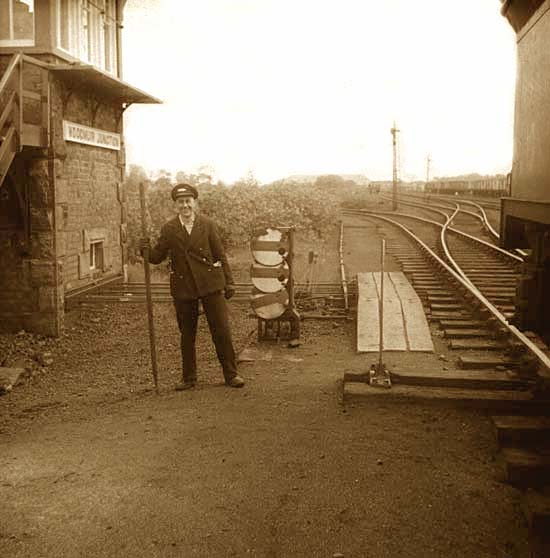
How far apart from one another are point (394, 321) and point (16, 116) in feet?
17.9

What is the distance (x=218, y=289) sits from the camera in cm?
662

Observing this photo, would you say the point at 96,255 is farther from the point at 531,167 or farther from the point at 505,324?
the point at 531,167

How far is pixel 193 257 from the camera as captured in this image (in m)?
6.54

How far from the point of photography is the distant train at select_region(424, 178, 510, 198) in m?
42.4

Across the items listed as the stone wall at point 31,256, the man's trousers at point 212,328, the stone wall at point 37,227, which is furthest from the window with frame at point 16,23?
the man's trousers at point 212,328

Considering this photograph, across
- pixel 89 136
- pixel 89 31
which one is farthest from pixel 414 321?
pixel 89 31

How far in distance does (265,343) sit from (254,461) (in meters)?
3.83

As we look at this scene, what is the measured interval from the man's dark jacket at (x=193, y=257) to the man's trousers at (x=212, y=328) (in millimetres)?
115

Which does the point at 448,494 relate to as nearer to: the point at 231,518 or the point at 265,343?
the point at 231,518

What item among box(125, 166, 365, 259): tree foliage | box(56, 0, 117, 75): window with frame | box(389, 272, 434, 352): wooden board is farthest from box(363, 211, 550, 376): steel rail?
box(56, 0, 117, 75): window with frame

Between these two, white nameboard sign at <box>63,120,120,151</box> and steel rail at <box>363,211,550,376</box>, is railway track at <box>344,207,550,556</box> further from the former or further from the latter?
white nameboard sign at <box>63,120,120,151</box>

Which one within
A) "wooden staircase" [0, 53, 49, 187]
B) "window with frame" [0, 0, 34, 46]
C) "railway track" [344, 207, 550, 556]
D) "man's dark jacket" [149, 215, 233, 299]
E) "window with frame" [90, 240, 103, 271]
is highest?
"window with frame" [0, 0, 34, 46]

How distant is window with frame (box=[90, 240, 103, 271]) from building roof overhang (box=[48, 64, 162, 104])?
264 centimetres

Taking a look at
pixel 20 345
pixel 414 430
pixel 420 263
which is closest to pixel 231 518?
pixel 414 430
